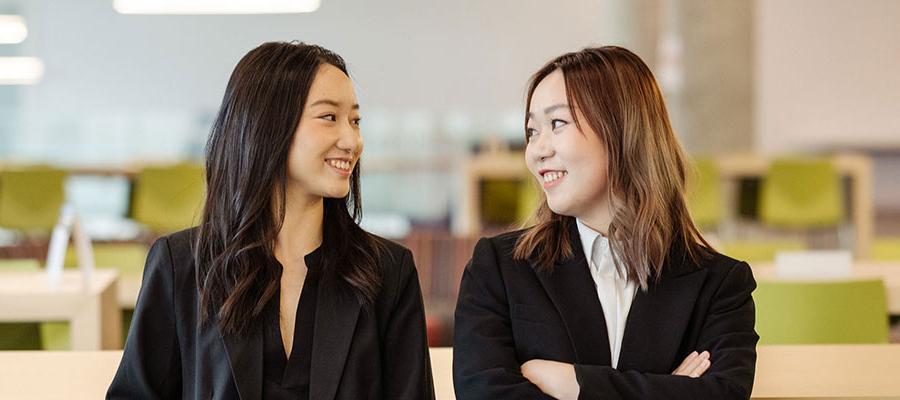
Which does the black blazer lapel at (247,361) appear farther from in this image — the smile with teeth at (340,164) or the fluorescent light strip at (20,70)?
the fluorescent light strip at (20,70)

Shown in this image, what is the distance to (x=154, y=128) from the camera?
10.7 metres

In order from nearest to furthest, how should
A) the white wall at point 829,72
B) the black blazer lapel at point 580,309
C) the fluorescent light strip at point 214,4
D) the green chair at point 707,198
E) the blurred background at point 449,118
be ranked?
the black blazer lapel at point 580,309
the blurred background at point 449,118
the green chair at point 707,198
the fluorescent light strip at point 214,4
the white wall at point 829,72

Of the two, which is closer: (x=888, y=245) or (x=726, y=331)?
(x=726, y=331)

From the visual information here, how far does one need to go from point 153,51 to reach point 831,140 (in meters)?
6.40

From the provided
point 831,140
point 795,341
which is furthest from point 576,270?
point 831,140

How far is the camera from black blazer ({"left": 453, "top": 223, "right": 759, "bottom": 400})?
68.3 inches

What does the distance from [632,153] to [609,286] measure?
0.24 m

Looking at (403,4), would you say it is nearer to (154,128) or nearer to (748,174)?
(154,128)

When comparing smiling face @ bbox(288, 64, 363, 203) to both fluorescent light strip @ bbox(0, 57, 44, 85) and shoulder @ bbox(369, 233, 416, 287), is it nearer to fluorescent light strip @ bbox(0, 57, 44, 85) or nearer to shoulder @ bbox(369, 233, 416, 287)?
shoulder @ bbox(369, 233, 416, 287)

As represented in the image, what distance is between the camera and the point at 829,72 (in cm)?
858

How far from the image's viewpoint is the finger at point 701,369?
171cm

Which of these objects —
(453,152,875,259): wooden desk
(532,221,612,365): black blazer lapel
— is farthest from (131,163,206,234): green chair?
(532,221,612,365): black blazer lapel

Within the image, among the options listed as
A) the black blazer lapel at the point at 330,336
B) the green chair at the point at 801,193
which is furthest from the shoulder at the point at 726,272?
the green chair at the point at 801,193

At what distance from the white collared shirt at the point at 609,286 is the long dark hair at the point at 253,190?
0.37 metres
